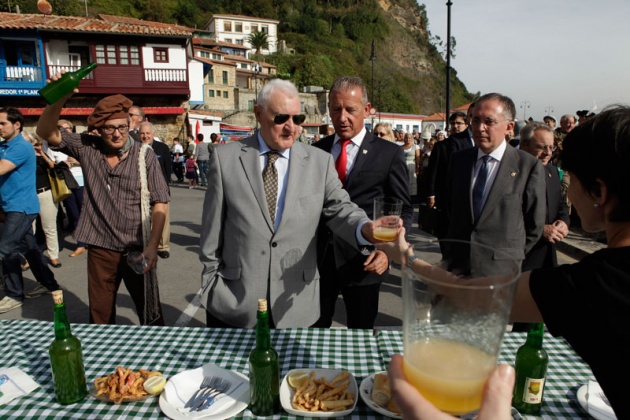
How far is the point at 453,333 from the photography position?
2.78 feet

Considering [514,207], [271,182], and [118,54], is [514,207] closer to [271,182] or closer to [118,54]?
[271,182]

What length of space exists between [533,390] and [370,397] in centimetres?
58

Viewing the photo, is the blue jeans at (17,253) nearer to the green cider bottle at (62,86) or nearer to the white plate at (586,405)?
the green cider bottle at (62,86)

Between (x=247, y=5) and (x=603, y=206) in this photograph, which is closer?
(x=603, y=206)

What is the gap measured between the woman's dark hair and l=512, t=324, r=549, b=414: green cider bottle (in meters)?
0.60

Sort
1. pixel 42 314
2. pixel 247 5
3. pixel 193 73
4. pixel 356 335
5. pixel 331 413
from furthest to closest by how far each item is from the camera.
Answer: pixel 247 5 → pixel 193 73 → pixel 42 314 → pixel 356 335 → pixel 331 413

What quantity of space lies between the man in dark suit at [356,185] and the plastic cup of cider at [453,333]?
197cm

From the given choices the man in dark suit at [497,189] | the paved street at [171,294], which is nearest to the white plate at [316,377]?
the paved street at [171,294]

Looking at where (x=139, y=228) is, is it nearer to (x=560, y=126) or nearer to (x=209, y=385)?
(x=209, y=385)

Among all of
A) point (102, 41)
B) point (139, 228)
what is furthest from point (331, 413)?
point (102, 41)

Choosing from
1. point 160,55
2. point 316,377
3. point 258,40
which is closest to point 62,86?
point 316,377

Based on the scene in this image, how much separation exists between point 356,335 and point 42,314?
13.2ft

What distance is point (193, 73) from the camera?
116 ft

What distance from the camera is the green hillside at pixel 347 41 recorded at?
67062mm
